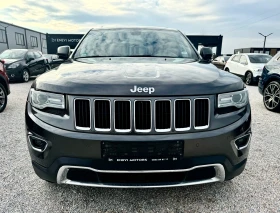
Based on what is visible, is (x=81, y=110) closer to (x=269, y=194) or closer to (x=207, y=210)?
(x=207, y=210)

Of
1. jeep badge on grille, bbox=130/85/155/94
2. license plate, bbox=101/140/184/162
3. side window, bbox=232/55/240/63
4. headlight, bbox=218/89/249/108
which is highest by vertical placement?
side window, bbox=232/55/240/63

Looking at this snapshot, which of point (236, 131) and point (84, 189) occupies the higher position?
point (236, 131)

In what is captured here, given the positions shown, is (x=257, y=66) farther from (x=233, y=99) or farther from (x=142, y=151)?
(x=142, y=151)

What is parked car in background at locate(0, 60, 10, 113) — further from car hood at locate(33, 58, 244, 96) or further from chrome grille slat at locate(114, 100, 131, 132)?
chrome grille slat at locate(114, 100, 131, 132)

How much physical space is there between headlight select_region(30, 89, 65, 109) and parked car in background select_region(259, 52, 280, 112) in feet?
18.0

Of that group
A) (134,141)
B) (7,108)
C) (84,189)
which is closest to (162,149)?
(134,141)

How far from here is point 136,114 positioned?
166 centimetres

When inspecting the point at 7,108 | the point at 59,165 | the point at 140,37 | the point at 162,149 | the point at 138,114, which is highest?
the point at 140,37

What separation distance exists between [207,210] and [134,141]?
3.18 ft

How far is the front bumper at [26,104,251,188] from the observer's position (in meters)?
1.66

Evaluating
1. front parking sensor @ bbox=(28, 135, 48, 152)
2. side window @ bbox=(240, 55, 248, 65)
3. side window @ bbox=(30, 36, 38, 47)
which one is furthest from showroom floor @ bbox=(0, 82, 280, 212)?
side window @ bbox=(30, 36, 38, 47)

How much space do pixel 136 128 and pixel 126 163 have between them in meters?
0.28

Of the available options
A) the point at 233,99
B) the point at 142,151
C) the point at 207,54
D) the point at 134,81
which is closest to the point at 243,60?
the point at 207,54

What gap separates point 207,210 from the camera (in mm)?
1968
